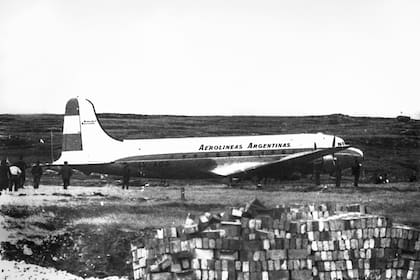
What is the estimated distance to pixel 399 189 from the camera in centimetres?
2447

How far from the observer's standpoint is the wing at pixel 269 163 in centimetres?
2842

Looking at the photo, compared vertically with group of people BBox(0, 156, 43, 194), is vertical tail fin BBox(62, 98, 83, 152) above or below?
above

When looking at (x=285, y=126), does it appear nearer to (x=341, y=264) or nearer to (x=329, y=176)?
(x=329, y=176)

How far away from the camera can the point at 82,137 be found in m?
26.7

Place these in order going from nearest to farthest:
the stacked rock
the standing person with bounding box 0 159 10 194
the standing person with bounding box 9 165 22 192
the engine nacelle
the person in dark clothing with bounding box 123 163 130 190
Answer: the stacked rock, the standing person with bounding box 0 159 10 194, the standing person with bounding box 9 165 22 192, the person in dark clothing with bounding box 123 163 130 190, the engine nacelle

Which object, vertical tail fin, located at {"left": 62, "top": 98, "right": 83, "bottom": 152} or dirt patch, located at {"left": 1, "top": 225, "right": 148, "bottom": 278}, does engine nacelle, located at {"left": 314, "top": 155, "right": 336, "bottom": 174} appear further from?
dirt patch, located at {"left": 1, "top": 225, "right": 148, "bottom": 278}

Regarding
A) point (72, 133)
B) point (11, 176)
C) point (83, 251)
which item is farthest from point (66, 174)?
point (83, 251)

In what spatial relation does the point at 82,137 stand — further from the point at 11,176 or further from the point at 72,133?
the point at 11,176

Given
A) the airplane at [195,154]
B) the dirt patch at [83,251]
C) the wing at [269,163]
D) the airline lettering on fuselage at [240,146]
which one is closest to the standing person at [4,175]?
the dirt patch at [83,251]

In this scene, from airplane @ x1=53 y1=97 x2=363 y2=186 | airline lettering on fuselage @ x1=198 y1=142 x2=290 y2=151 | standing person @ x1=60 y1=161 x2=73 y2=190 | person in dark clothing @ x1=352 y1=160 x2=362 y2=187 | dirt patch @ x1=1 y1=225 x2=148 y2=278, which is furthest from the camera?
airline lettering on fuselage @ x1=198 y1=142 x2=290 y2=151

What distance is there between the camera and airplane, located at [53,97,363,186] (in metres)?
26.7

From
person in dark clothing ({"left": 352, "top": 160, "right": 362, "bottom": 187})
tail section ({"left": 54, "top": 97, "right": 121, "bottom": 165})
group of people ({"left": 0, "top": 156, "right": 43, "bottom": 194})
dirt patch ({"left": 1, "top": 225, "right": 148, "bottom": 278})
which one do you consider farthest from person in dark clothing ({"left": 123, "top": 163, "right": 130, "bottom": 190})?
person in dark clothing ({"left": 352, "top": 160, "right": 362, "bottom": 187})

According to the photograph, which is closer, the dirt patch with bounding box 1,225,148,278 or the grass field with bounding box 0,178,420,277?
the dirt patch with bounding box 1,225,148,278

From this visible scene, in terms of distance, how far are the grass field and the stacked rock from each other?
8.66ft
